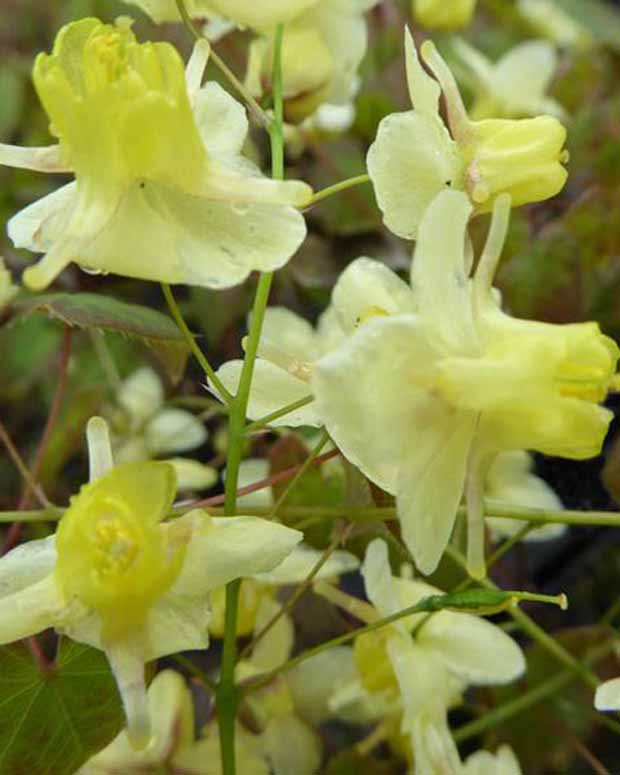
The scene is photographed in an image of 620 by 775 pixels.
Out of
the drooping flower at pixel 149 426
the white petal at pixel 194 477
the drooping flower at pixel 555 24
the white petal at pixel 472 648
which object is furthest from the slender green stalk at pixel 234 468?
the drooping flower at pixel 555 24

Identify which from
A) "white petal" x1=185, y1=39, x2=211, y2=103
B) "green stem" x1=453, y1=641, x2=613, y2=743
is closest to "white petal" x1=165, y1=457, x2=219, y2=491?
"green stem" x1=453, y1=641, x2=613, y2=743

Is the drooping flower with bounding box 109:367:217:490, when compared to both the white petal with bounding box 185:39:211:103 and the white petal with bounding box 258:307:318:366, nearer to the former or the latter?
the white petal with bounding box 258:307:318:366

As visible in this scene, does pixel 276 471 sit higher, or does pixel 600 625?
pixel 276 471

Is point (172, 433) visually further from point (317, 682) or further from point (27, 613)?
point (27, 613)

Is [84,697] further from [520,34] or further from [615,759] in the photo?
[520,34]

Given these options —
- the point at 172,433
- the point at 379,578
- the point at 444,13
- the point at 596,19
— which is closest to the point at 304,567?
the point at 379,578

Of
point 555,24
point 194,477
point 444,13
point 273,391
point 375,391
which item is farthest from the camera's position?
point 555,24

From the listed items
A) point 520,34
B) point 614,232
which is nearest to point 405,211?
point 614,232

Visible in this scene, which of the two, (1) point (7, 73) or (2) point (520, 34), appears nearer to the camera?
(1) point (7, 73)
